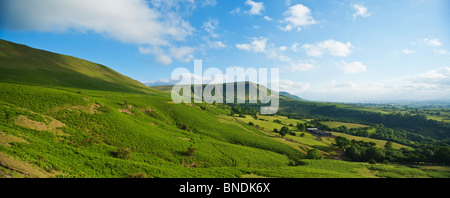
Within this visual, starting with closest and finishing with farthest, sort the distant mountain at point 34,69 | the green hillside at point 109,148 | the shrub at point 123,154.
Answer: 1. the green hillside at point 109,148
2. the shrub at point 123,154
3. the distant mountain at point 34,69

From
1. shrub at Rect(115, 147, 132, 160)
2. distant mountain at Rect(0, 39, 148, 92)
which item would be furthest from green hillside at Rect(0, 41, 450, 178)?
distant mountain at Rect(0, 39, 148, 92)

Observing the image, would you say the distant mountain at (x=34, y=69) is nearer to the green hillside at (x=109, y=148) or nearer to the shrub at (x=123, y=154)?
the green hillside at (x=109, y=148)

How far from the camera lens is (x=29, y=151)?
19234mm

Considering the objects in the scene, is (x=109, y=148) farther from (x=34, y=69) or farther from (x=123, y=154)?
(x=34, y=69)

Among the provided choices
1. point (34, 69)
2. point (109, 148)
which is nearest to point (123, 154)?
point (109, 148)

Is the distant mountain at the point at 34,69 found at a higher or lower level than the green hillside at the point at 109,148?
higher

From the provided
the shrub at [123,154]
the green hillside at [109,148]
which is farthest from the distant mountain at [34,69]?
the shrub at [123,154]

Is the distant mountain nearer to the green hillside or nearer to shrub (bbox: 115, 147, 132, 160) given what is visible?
the green hillside

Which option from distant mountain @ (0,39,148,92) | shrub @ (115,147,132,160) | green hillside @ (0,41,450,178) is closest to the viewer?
green hillside @ (0,41,450,178)

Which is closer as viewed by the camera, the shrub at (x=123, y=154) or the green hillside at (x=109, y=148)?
the green hillside at (x=109, y=148)
